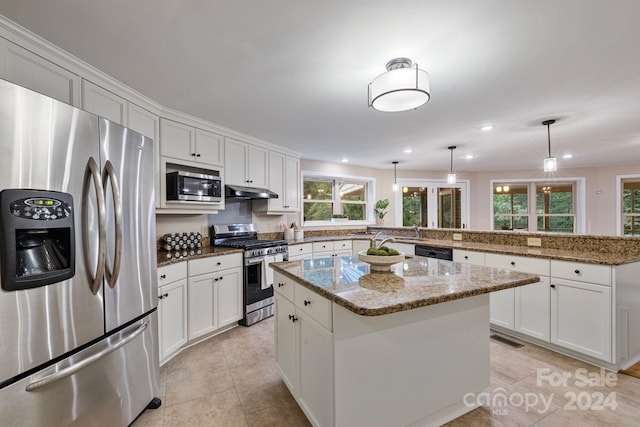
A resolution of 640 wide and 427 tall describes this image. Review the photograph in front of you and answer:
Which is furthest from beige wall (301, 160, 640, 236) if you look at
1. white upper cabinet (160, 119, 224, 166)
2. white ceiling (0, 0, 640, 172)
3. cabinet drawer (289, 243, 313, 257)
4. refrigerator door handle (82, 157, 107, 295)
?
refrigerator door handle (82, 157, 107, 295)

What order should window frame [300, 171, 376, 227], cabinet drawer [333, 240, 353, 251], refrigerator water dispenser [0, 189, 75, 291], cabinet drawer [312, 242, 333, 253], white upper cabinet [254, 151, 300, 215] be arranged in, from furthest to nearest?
window frame [300, 171, 376, 227]
cabinet drawer [333, 240, 353, 251]
cabinet drawer [312, 242, 333, 253]
white upper cabinet [254, 151, 300, 215]
refrigerator water dispenser [0, 189, 75, 291]

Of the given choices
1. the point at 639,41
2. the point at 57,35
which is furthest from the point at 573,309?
the point at 57,35

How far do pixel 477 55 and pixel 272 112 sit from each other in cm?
185

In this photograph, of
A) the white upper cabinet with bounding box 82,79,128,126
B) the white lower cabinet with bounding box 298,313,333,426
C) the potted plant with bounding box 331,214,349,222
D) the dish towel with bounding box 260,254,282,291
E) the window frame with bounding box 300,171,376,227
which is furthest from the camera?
the potted plant with bounding box 331,214,349,222

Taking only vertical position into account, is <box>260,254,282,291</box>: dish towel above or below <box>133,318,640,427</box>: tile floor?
above

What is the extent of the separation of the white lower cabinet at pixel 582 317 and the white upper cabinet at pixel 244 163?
3.50 m

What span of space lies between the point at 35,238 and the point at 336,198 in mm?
4784

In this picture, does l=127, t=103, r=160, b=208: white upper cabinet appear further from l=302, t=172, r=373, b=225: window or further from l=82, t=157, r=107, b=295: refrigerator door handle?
l=302, t=172, r=373, b=225: window

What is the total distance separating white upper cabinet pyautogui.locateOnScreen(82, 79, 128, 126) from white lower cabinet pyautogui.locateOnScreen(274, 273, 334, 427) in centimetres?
185

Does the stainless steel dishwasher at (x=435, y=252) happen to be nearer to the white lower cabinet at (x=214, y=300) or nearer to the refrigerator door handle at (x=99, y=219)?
the white lower cabinet at (x=214, y=300)

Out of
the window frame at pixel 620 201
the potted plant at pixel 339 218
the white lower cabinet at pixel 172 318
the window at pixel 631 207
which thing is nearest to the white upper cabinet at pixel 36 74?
the white lower cabinet at pixel 172 318

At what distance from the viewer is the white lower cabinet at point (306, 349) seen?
4.59ft

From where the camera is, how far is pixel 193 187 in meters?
2.99

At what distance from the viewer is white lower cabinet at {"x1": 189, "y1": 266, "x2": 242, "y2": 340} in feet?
8.98
